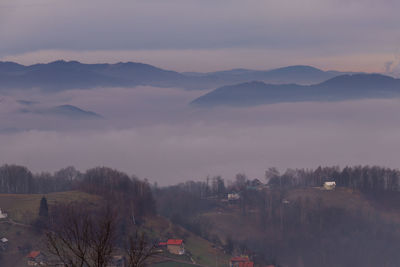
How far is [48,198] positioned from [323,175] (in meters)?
52.2

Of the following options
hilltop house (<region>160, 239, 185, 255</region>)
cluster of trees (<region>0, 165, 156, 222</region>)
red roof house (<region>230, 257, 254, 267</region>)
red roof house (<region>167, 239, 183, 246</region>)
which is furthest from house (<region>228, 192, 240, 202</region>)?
red roof house (<region>230, 257, 254, 267</region>)

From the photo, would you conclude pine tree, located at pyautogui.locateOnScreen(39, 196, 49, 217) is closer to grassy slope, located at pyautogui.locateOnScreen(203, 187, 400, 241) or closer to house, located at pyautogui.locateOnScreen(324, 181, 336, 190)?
grassy slope, located at pyautogui.locateOnScreen(203, 187, 400, 241)

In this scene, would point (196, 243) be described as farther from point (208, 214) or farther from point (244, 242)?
point (208, 214)

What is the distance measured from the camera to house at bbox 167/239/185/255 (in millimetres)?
64688

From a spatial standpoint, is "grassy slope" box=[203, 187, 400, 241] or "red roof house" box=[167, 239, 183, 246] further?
"grassy slope" box=[203, 187, 400, 241]

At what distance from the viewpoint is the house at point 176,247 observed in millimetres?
64688

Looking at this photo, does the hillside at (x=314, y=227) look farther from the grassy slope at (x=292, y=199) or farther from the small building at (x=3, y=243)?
the small building at (x=3, y=243)

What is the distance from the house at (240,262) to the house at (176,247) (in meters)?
5.22

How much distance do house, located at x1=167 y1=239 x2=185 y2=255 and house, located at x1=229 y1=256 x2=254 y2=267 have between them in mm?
5224

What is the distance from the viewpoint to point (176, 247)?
2564 inches

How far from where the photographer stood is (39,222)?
64938 mm

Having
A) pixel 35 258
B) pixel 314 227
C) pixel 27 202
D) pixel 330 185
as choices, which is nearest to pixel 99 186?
pixel 27 202

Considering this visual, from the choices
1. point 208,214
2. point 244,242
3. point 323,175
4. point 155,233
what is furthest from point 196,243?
point 323,175

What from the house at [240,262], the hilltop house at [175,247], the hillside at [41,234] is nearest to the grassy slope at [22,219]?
the hillside at [41,234]
